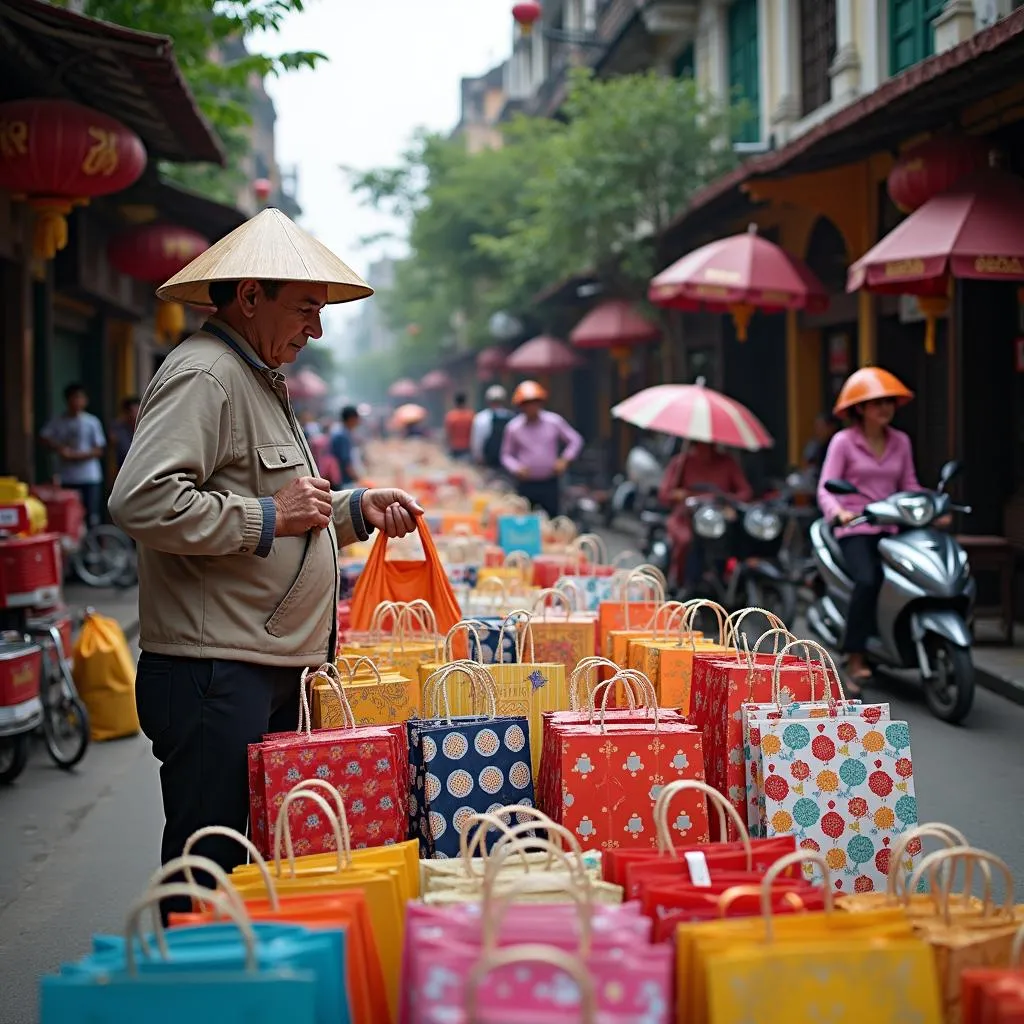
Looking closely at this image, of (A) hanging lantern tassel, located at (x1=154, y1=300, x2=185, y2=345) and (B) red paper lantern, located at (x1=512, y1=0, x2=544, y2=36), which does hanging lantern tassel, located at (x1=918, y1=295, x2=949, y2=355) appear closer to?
(A) hanging lantern tassel, located at (x1=154, y1=300, x2=185, y2=345)

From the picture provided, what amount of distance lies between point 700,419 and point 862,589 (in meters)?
2.55

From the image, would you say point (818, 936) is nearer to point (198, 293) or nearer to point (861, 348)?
point (198, 293)

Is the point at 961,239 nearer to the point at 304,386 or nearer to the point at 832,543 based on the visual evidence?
the point at 832,543

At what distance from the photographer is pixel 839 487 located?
8.18 metres

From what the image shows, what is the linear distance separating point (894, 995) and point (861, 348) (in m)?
12.6

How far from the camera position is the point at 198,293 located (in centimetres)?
397

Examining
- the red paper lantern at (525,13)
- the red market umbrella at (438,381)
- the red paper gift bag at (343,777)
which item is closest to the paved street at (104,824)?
the red paper gift bag at (343,777)

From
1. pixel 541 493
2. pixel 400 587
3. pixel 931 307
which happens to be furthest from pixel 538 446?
pixel 400 587

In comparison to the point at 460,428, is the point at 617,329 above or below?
above

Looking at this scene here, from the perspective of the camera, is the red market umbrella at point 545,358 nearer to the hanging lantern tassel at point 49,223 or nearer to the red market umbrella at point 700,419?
the red market umbrella at point 700,419

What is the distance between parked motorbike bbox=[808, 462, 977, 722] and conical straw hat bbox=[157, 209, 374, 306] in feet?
16.2

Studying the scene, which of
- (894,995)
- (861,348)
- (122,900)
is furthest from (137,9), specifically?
(894,995)

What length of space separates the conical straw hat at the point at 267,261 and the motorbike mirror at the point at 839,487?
15.9 feet

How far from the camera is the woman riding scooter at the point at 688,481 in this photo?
1112 centimetres
